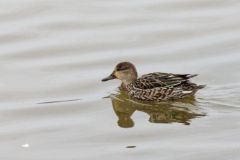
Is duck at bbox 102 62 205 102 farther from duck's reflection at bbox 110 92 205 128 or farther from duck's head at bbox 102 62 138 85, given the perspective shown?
duck's reflection at bbox 110 92 205 128

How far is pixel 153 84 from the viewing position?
469 inches

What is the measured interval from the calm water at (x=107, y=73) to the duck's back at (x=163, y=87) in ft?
0.53

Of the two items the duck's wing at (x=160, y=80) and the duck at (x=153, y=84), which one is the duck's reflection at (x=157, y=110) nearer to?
the duck at (x=153, y=84)

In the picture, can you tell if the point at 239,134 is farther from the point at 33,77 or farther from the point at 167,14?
the point at 167,14

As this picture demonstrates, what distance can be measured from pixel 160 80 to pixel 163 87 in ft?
0.36

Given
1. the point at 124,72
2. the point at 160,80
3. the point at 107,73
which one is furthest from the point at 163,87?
the point at 107,73

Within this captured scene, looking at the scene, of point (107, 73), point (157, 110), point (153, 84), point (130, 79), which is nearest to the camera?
point (157, 110)

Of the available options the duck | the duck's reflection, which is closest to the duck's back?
the duck

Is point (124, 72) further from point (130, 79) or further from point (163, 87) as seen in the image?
point (163, 87)

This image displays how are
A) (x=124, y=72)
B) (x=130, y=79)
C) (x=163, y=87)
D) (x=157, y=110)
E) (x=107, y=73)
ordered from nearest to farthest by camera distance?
(x=157, y=110) < (x=163, y=87) < (x=124, y=72) < (x=130, y=79) < (x=107, y=73)

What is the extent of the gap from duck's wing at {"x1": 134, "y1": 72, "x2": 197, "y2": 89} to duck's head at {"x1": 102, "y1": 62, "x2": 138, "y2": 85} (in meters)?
0.18

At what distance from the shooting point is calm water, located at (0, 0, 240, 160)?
9891 millimetres

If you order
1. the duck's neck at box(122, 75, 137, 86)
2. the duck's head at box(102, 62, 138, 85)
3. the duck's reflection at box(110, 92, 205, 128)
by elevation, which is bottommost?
the duck's reflection at box(110, 92, 205, 128)

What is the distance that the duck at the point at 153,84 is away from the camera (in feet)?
38.2
